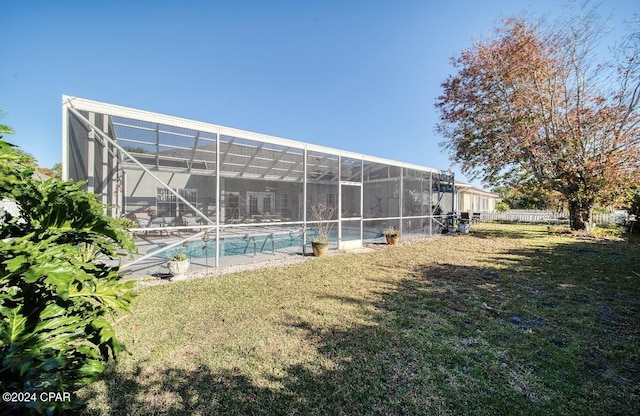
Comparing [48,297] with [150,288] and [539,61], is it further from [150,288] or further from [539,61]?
[539,61]

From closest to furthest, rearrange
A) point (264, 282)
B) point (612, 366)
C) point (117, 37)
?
point (612, 366), point (264, 282), point (117, 37)

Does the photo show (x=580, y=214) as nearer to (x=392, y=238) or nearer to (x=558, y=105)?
(x=558, y=105)

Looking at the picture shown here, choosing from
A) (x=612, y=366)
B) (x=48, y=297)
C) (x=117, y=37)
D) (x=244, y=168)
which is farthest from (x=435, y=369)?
(x=117, y=37)

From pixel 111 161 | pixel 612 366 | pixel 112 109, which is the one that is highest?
pixel 112 109

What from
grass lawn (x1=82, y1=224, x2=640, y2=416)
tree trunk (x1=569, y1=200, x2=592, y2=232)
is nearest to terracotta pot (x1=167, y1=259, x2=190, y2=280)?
grass lawn (x1=82, y1=224, x2=640, y2=416)

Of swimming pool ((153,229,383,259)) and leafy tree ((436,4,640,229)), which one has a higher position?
leafy tree ((436,4,640,229))

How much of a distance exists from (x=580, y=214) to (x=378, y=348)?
16851mm

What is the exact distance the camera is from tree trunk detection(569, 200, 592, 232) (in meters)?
13.0

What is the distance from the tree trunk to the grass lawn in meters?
10.2

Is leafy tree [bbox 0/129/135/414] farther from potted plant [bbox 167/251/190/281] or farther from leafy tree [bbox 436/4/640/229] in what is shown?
leafy tree [bbox 436/4/640/229]

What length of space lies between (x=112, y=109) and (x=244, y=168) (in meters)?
5.76

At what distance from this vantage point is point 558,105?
12.1m

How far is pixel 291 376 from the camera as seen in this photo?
234 cm

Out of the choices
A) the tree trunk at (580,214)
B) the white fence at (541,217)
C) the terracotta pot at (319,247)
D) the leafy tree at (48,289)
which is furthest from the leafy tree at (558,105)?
the leafy tree at (48,289)
